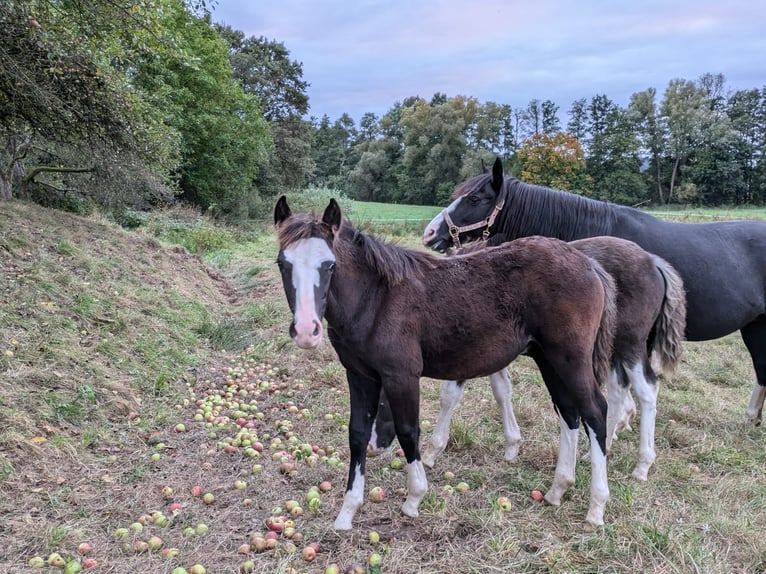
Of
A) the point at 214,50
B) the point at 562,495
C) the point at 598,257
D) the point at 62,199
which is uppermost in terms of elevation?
the point at 214,50

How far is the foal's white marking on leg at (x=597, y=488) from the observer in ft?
9.80

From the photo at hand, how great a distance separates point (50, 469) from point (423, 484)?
2.74 m

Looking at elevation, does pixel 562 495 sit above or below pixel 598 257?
below

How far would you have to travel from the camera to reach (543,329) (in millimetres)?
2961

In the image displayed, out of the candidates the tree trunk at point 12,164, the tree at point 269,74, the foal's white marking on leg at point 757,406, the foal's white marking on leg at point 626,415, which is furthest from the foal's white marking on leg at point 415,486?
the tree at point 269,74

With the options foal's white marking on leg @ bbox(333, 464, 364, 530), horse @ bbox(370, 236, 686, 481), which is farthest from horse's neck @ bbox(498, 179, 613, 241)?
foal's white marking on leg @ bbox(333, 464, 364, 530)

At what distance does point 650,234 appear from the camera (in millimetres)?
4449

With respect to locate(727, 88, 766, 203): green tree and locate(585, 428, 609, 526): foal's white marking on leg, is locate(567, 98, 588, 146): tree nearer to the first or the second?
locate(727, 88, 766, 203): green tree

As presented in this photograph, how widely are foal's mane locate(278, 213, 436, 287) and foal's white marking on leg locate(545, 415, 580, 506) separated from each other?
1.57m

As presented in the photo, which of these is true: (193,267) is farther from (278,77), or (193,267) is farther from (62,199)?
(278,77)

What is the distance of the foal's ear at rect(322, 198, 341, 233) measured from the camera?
103 inches

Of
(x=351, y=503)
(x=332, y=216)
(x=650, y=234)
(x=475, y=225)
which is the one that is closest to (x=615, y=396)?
(x=650, y=234)

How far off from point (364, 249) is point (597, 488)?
2.17m

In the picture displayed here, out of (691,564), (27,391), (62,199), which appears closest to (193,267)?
(62,199)
